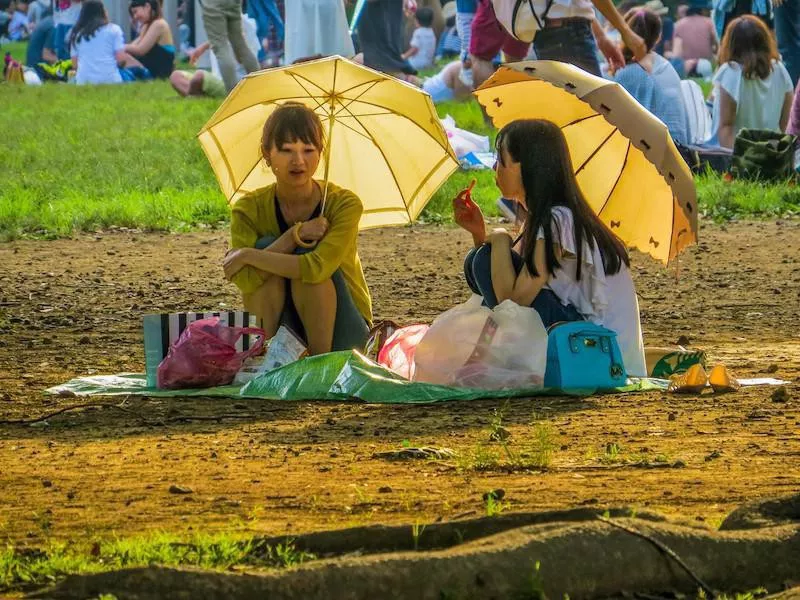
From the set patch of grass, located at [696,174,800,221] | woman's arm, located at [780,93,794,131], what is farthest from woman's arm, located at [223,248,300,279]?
woman's arm, located at [780,93,794,131]

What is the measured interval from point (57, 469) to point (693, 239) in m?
2.87

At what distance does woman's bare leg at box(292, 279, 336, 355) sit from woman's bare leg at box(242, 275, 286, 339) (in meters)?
0.07

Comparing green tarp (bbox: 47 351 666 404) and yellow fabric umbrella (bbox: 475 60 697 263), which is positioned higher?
yellow fabric umbrella (bbox: 475 60 697 263)

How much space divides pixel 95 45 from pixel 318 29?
9.56m

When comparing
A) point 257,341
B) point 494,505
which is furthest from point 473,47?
point 494,505

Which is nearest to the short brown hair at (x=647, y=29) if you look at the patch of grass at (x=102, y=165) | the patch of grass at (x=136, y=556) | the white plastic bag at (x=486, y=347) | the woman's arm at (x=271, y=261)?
the patch of grass at (x=102, y=165)

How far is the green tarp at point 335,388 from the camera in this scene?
23.4ft

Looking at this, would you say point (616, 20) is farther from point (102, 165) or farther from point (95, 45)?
A: point (95, 45)

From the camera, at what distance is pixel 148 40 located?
95.0 feet

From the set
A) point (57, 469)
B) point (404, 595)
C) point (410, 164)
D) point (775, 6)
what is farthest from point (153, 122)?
point (404, 595)

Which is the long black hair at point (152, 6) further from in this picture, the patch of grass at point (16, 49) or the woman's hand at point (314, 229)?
the woman's hand at point (314, 229)

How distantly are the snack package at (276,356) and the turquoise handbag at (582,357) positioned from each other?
1.10 meters

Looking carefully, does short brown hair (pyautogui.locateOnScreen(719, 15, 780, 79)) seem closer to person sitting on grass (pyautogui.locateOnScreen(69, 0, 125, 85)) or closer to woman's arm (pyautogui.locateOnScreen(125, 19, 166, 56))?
person sitting on grass (pyautogui.locateOnScreen(69, 0, 125, 85))

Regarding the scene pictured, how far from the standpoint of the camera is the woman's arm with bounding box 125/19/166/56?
28.8 metres
